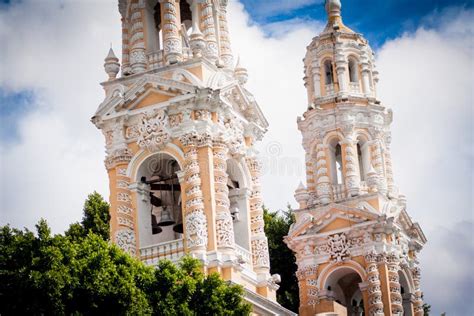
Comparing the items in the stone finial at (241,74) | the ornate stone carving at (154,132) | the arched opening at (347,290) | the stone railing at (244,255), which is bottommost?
the stone railing at (244,255)

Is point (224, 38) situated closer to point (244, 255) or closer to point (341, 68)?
point (244, 255)

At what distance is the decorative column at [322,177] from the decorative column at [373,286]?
275cm

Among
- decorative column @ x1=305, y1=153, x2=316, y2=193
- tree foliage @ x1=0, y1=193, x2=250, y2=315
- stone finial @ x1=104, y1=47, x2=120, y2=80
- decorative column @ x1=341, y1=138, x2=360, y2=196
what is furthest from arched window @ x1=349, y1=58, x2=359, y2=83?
tree foliage @ x1=0, y1=193, x2=250, y2=315

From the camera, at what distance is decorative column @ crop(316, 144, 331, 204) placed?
1736 inches

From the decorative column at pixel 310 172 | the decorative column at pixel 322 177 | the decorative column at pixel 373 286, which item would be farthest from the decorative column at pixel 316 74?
the decorative column at pixel 373 286

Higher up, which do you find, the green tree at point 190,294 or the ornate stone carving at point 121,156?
the ornate stone carving at point 121,156

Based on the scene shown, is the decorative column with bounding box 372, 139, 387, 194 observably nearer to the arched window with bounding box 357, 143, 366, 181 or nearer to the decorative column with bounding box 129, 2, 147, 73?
the arched window with bounding box 357, 143, 366, 181

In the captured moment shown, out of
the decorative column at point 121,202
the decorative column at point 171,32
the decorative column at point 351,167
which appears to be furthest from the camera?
the decorative column at point 351,167

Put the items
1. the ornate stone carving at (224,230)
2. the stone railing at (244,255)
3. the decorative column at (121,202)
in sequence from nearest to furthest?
1. the ornate stone carving at (224,230)
2. the stone railing at (244,255)
3. the decorative column at (121,202)

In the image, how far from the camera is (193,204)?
30.8 m

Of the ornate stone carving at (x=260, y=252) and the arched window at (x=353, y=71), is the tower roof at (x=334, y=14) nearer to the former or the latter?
the arched window at (x=353, y=71)

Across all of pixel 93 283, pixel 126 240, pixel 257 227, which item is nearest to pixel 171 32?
pixel 257 227

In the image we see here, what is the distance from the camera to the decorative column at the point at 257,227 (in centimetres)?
3184

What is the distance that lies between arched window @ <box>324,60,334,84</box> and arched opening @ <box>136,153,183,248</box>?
14771 millimetres
